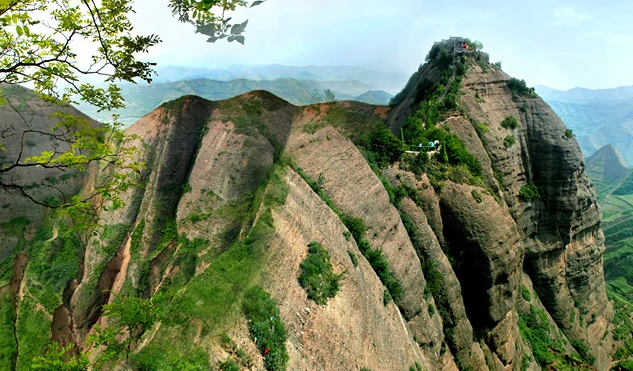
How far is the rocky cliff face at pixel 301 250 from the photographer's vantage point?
1341 cm

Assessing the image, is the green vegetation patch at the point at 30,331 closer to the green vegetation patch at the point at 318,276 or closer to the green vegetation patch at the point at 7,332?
the green vegetation patch at the point at 7,332

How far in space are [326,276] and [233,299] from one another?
486 cm

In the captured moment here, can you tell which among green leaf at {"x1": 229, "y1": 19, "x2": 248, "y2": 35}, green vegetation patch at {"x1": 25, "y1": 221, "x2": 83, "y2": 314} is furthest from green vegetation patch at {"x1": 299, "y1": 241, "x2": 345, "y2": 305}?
green vegetation patch at {"x1": 25, "y1": 221, "x2": 83, "y2": 314}

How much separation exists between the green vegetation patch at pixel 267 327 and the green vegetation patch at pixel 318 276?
7.11ft

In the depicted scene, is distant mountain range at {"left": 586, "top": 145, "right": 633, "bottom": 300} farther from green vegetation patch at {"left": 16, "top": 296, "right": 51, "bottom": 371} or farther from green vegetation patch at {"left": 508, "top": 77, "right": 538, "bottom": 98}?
green vegetation patch at {"left": 16, "top": 296, "right": 51, "bottom": 371}

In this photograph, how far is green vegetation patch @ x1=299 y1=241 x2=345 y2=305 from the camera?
14.8m

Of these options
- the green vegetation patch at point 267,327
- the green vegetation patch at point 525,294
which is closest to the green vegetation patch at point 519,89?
the green vegetation patch at point 525,294

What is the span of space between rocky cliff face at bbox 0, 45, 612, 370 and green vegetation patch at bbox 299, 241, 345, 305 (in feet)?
1.06

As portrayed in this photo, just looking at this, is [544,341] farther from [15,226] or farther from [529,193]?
[15,226]

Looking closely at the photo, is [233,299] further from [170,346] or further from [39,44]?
[39,44]

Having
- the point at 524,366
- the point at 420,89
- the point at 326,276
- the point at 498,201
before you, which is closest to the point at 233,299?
the point at 326,276

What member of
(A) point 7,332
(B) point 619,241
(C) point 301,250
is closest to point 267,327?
(C) point 301,250

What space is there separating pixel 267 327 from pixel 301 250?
189 inches

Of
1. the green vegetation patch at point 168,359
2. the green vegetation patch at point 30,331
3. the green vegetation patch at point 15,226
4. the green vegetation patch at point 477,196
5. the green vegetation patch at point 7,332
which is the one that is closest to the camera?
the green vegetation patch at point 168,359
